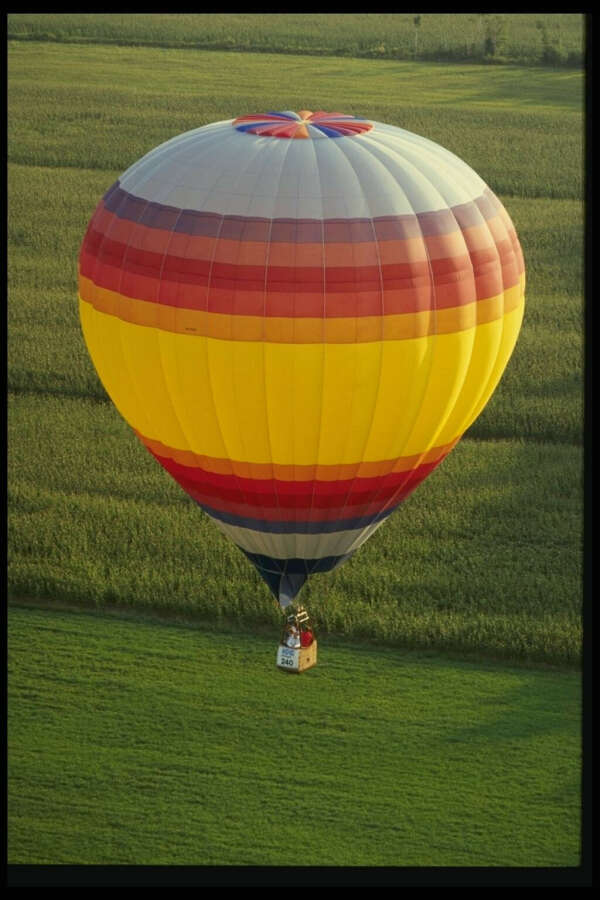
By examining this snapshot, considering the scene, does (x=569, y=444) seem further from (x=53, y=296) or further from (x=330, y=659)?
(x=53, y=296)

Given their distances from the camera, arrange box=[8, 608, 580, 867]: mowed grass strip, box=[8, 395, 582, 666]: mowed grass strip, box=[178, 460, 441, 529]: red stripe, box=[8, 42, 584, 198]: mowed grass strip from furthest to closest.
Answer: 1. box=[8, 42, 584, 198]: mowed grass strip
2. box=[8, 395, 582, 666]: mowed grass strip
3. box=[8, 608, 580, 867]: mowed grass strip
4. box=[178, 460, 441, 529]: red stripe

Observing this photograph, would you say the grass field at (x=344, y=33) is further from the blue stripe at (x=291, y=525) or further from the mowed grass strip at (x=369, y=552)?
the blue stripe at (x=291, y=525)

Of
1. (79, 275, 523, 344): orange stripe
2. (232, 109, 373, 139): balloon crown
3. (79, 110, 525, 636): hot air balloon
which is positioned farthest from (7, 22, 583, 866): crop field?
(232, 109, 373, 139): balloon crown

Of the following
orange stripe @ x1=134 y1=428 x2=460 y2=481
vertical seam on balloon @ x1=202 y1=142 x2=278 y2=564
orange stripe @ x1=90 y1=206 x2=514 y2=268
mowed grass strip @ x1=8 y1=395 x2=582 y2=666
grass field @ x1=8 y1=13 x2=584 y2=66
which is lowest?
mowed grass strip @ x1=8 y1=395 x2=582 y2=666

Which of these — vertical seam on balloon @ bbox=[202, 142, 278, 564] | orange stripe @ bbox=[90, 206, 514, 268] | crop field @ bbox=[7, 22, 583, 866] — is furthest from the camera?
crop field @ bbox=[7, 22, 583, 866]

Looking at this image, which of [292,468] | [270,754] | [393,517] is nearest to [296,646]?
[292,468]

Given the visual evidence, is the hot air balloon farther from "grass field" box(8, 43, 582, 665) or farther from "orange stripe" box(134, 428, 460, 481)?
"grass field" box(8, 43, 582, 665)

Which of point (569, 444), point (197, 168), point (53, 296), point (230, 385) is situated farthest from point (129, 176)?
point (53, 296)
